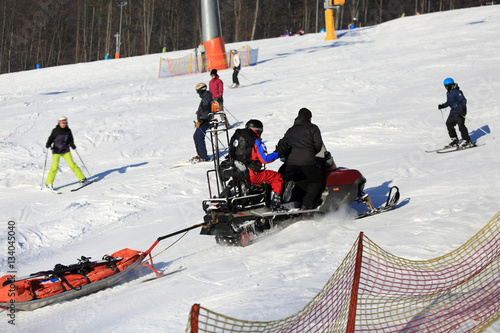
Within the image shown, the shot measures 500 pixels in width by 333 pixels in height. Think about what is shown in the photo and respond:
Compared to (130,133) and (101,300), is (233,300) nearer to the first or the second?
(101,300)

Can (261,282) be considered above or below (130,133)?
below

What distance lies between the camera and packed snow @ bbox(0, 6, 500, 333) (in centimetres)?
544

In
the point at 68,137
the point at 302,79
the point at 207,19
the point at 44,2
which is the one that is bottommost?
the point at 68,137

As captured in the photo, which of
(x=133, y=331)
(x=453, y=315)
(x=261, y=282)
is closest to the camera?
(x=453, y=315)

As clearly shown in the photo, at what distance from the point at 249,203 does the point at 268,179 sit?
40cm

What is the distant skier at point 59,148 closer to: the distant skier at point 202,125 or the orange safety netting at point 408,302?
the distant skier at point 202,125

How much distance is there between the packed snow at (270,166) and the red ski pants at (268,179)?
1.98 feet

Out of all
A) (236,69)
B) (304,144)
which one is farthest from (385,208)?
(236,69)

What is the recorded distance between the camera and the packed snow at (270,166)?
5.44 meters

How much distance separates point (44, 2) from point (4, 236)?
64.9 m

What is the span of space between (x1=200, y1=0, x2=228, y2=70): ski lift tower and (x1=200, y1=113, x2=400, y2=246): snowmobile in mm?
20569

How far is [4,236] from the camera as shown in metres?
8.59

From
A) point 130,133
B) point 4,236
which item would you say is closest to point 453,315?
point 4,236

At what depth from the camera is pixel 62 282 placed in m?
5.57
